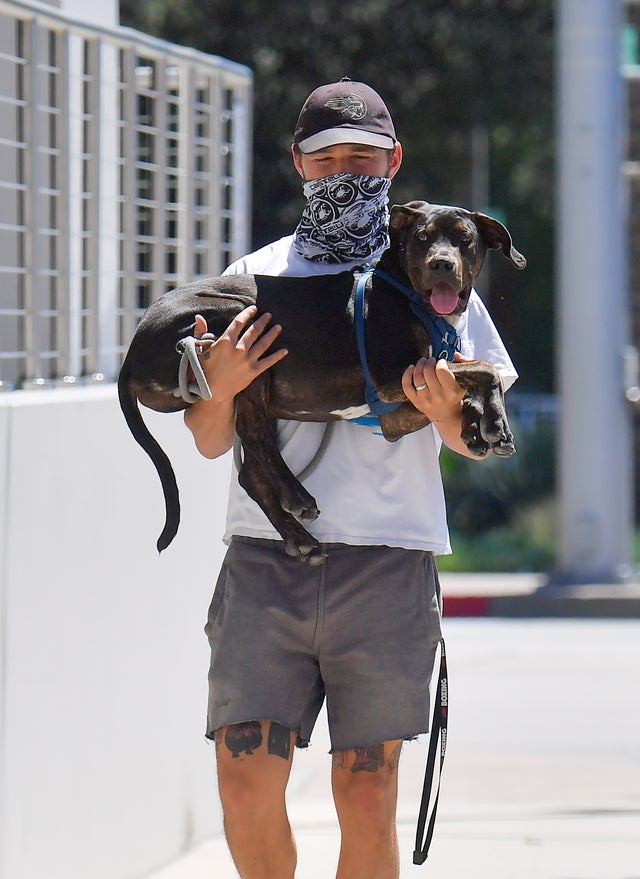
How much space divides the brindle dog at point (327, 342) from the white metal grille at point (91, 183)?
995 millimetres

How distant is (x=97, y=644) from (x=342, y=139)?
1.65 m

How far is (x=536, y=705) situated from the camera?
7508 mm

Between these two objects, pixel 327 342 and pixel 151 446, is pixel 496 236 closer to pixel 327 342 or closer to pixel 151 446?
pixel 327 342

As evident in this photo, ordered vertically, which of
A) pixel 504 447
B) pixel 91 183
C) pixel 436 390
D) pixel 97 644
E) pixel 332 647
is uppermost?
pixel 91 183

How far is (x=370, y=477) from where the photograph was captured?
10.4 feet

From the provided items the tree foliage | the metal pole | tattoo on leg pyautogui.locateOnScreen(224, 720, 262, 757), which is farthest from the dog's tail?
the tree foliage

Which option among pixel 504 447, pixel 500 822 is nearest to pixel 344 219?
pixel 504 447

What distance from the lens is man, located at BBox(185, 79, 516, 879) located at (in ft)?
10.2

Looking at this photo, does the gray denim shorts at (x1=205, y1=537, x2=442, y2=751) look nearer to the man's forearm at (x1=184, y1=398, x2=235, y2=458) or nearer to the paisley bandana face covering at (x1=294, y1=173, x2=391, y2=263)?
the man's forearm at (x1=184, y1=398, x2=235, y2=458)

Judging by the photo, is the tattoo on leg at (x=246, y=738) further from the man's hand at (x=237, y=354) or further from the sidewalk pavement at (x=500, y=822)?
the sidewalk pavement at (x=500, y=822)

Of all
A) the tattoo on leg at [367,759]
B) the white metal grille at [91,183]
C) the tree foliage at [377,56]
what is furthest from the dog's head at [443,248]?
the tree foliage at [377,56]

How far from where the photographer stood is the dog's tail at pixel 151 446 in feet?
10.6

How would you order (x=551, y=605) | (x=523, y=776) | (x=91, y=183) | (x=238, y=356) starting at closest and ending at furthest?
(x=238, y=356) → (x=91, y=183) → (x=523, y=776) → (x=551, y=605)

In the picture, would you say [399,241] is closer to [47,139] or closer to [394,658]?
[394,658]
